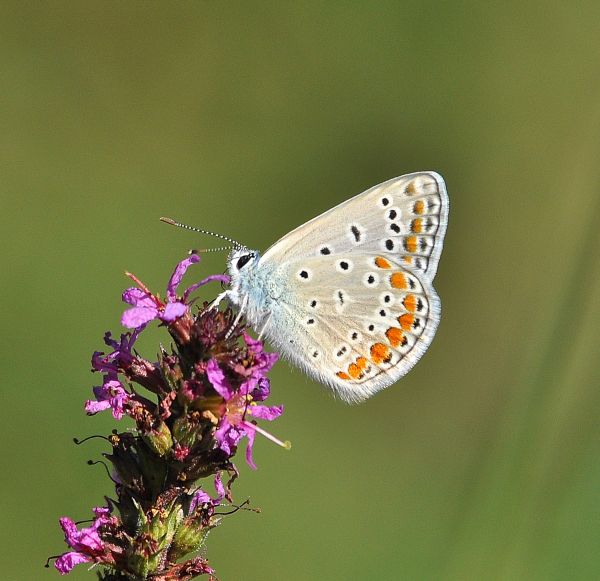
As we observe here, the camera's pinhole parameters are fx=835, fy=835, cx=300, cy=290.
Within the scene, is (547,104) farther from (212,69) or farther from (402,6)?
(212,69)

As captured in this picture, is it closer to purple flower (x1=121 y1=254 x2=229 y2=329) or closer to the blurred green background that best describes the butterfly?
purple flower (x1=121 y1=254 x2=229 y2=329)

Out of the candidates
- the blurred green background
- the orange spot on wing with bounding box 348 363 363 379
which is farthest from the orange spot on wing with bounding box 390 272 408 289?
the blurred green background

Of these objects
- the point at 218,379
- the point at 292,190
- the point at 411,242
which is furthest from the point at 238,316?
the point at 292,190

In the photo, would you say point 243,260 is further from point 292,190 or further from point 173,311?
point 292,190

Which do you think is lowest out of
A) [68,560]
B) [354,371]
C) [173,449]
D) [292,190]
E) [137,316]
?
[68,560]

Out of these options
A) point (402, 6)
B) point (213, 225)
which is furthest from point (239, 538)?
point (402, 6)

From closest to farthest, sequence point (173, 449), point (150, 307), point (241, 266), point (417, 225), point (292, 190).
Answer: point (173, 449), point (150, 307), point (241, 266), point (417, 225), point (292, 190)
